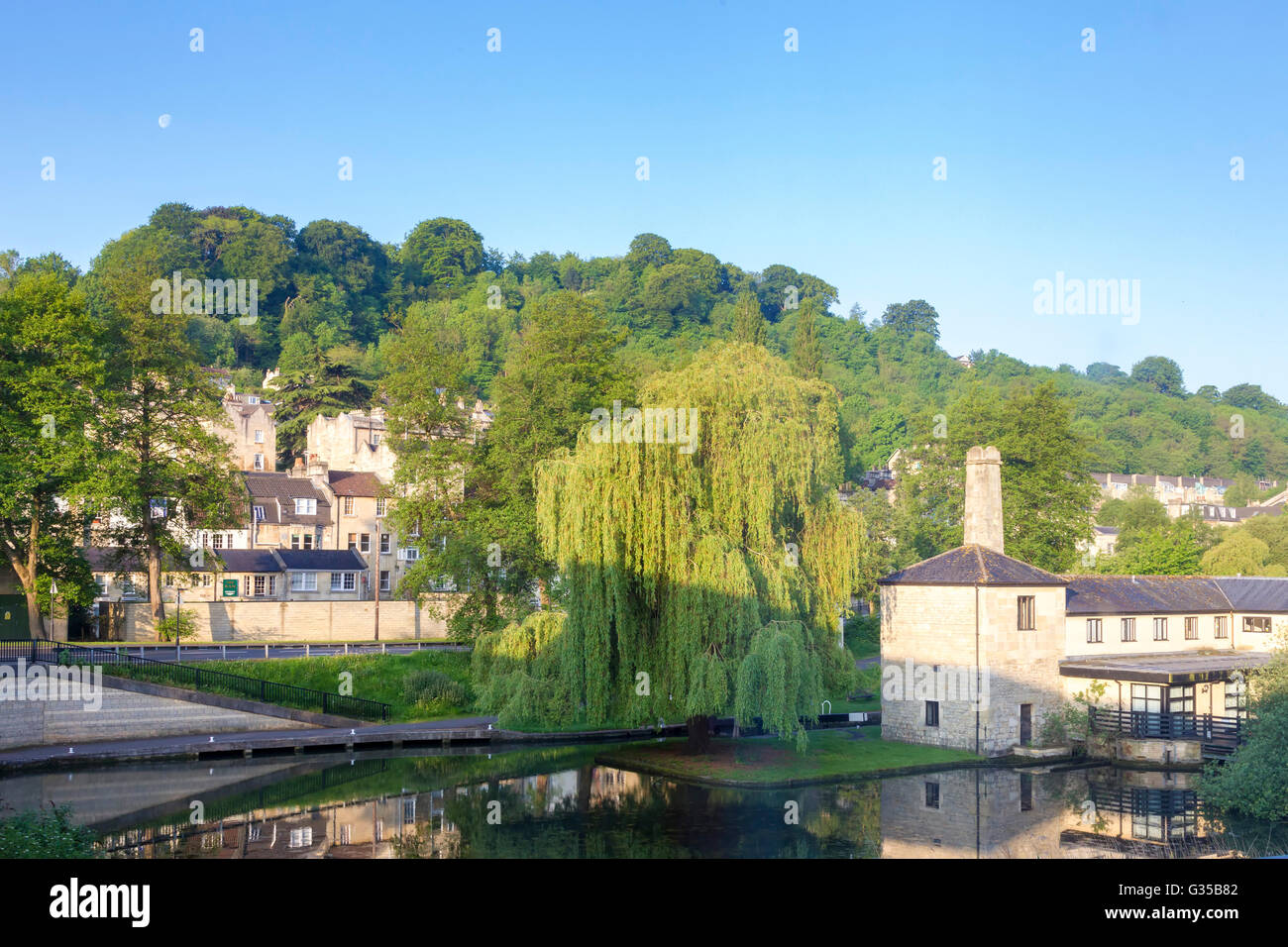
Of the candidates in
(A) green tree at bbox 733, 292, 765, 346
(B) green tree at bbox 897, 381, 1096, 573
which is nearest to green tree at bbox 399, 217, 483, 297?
(A) green tree at bbox 733, 292, 765, 346

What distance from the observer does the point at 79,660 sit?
3369 cm

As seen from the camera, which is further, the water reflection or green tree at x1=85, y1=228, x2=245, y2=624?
green tree at x1=85, y1=228, x2=245, y2=624

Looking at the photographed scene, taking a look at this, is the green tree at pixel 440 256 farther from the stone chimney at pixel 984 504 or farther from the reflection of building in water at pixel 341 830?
the reflection of building in water at pixel 341 830

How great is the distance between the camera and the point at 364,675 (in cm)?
4025

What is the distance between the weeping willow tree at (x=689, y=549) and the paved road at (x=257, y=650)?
1416 centimetres

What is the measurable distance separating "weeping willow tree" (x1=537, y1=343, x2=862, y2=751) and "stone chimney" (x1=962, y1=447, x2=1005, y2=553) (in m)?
8.68

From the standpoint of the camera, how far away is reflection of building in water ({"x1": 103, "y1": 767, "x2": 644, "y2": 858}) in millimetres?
21484

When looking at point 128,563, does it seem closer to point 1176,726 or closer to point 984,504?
point 984,504

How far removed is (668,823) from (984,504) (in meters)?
19.4

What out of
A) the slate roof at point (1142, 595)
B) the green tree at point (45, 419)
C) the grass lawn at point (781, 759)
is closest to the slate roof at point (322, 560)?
the green tree at point (45, 419)

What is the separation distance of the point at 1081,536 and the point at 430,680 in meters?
33.5

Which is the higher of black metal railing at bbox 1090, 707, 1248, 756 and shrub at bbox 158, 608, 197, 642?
shrub at bbox 158, 608, 197, 642

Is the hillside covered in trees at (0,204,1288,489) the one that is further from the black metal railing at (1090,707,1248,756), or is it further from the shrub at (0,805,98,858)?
the shrub at (0,805,98,858)

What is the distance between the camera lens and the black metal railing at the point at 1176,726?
34344 millimetres
